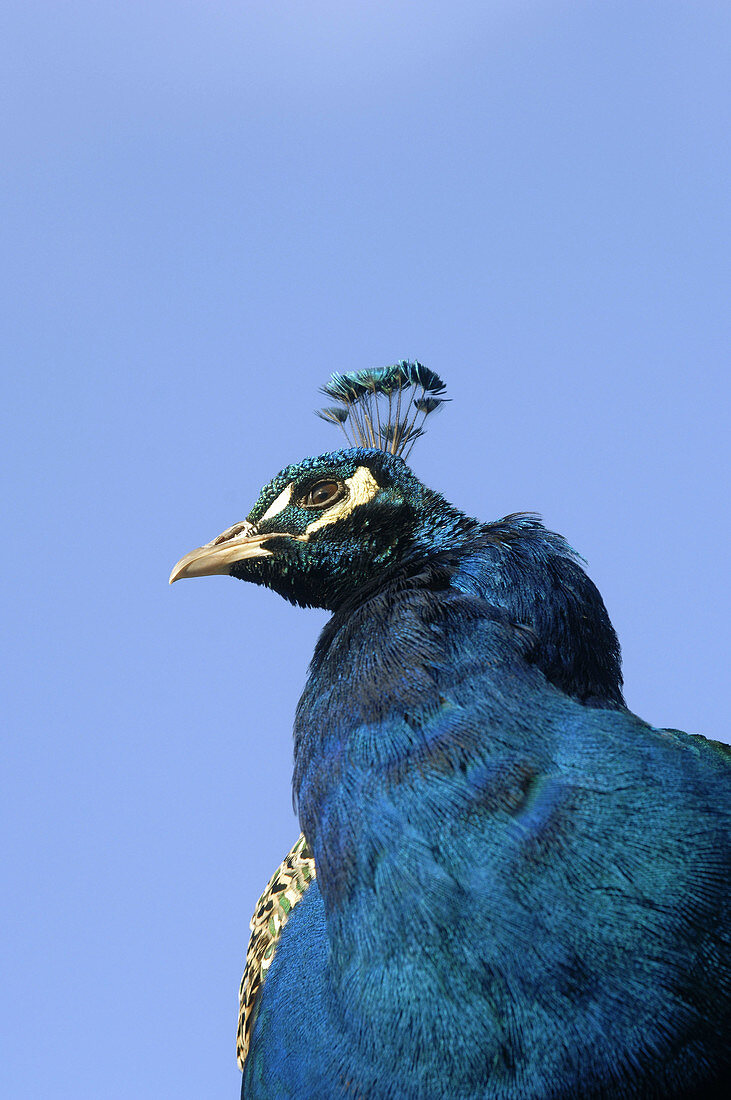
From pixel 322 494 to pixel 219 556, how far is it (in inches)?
15.8

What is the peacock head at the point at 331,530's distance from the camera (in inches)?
131

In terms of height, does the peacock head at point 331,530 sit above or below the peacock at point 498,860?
above

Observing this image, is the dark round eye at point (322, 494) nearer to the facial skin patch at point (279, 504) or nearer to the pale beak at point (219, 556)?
the facial skin patch at point (279, 504)

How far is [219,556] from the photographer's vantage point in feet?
11.6

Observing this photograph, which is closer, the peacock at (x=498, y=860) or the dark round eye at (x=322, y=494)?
the peacock at (x=498, y=860)

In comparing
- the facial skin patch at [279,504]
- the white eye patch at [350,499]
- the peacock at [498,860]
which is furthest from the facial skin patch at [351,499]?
the peacock at [498,860]

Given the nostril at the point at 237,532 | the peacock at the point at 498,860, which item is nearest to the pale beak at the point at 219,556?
the nostril at the point at 237,532

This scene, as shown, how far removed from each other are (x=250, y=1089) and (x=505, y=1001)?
1.20m

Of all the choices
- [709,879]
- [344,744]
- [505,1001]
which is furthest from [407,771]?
[709,879]

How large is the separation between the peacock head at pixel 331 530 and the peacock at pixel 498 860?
11.0 inches

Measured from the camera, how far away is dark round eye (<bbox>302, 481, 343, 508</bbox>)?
346 centimetres

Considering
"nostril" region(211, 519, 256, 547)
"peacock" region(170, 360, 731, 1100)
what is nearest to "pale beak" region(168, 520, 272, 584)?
"nostril" region(211, 519, 256, 547)

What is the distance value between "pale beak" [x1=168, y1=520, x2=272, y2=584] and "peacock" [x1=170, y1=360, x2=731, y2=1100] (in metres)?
0.59

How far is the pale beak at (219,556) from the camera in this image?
3520mm
